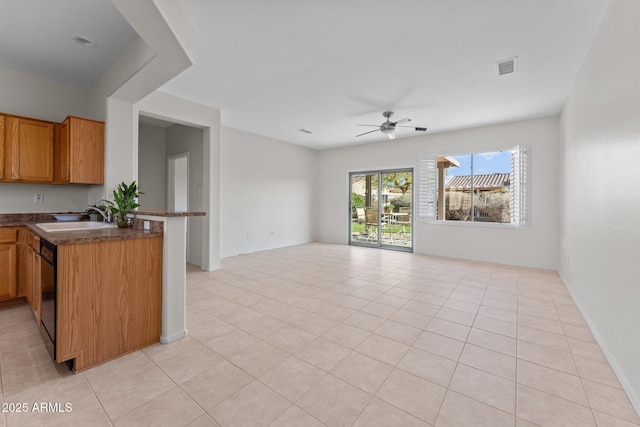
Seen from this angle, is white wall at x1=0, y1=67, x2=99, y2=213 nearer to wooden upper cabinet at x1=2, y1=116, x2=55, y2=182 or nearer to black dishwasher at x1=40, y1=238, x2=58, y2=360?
wooden upper cabinet at x1=2, y1=116, x2=55, y2=182

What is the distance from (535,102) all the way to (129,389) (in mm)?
5907

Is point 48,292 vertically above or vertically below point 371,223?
below

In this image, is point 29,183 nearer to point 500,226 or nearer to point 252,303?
point 252,303

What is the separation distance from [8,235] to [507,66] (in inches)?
233

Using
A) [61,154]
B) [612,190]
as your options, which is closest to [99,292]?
[61,154]

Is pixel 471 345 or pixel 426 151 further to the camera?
pixel 426 151

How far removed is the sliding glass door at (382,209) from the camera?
6.73 metres

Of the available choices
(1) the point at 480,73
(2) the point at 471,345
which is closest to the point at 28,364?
(2) the point at 471,345

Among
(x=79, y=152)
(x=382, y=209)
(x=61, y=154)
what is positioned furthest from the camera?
(x=382, y=209)

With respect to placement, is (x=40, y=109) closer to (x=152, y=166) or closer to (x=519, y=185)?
(x=152, y=166)

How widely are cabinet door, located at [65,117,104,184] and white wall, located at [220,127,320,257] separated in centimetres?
224

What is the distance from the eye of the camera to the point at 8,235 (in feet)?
9.64

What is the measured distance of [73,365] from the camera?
1899 millimetres

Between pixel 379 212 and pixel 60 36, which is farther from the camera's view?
pixel 379 212
